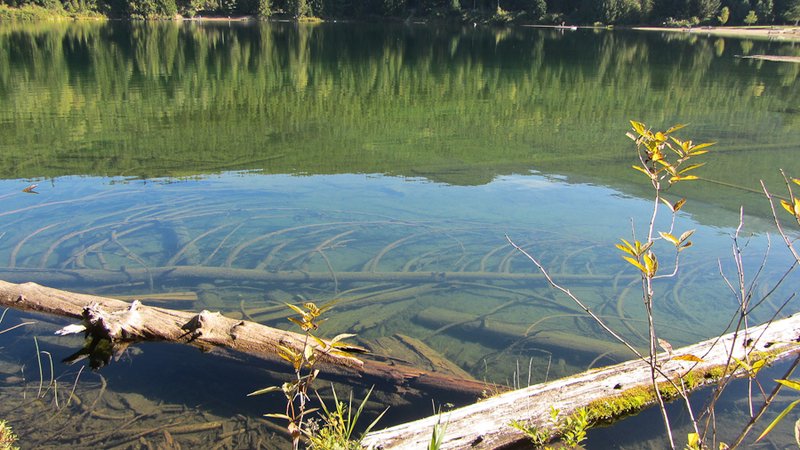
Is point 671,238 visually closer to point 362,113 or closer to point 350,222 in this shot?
point 350,222

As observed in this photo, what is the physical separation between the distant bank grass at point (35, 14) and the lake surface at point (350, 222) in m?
53.9

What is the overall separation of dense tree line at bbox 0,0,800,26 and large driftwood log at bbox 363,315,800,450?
77.7m

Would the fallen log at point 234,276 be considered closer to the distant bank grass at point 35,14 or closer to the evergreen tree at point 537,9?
the distant bank grass at point 35,14

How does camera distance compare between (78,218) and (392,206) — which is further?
(392,206)

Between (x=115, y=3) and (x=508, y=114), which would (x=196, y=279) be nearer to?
(x=508, y=114)

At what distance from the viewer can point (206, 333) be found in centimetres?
445

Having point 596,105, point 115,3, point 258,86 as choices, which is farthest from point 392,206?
point 115,3

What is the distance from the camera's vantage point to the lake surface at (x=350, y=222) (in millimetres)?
4602

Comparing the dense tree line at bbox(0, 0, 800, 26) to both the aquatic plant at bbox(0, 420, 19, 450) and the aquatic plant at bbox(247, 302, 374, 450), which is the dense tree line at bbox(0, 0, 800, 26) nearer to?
the aquatic plant at bbox(0, 420, 19, 450)

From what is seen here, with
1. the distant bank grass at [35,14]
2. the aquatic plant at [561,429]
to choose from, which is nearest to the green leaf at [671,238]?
the aquatic plant at [561,429]

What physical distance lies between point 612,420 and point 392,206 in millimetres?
5099

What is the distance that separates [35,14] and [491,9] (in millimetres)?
58134

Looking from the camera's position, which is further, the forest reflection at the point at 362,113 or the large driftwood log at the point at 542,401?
the forest reflection at the point at 362,113

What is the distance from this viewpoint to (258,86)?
64.0ft
